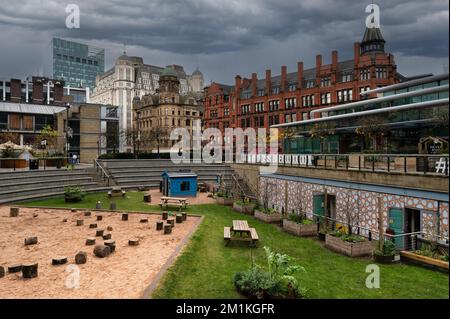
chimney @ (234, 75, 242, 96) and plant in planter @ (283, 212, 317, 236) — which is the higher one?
chimney @ (234, 75, 242, 96)

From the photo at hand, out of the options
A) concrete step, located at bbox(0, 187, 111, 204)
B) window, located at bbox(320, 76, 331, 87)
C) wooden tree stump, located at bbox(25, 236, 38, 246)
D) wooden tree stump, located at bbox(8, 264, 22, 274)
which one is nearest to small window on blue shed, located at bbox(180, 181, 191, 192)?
concrete step, located at bbox(0, 187, 111, 204)

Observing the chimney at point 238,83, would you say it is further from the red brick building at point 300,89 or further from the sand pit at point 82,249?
the sand pit at point 82,249

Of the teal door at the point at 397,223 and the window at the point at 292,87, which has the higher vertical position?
the window at the point at 292,87

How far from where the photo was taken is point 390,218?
1614cm

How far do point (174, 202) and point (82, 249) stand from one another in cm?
1072

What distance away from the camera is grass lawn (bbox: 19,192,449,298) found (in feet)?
30.0

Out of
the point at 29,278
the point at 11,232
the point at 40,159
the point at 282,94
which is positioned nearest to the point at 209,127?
the point at 282,94

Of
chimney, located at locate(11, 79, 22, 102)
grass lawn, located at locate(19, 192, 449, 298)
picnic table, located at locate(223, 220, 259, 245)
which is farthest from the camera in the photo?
chimney, located at locate(11, 79, 22, 102)

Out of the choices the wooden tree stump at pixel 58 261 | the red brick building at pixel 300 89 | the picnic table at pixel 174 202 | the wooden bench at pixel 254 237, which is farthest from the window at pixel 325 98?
the wooden tree stump at pixel 58 261

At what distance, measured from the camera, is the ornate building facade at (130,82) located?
150500 millimetres

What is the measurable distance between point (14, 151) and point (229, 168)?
23.0 metres

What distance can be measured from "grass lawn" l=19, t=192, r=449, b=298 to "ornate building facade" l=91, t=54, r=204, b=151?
132 metres

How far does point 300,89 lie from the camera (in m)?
65.2

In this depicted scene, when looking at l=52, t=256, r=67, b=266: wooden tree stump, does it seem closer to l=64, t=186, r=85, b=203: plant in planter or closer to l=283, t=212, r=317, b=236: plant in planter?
l=283, t=212, r=317, b=236: plant in planter
